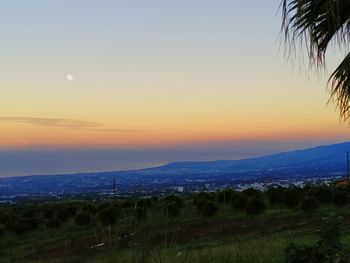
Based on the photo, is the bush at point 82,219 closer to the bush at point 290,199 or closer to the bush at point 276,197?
the bush at point 276,197

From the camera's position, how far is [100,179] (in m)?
85.9

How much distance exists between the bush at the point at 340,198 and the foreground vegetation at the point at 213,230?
0.04m

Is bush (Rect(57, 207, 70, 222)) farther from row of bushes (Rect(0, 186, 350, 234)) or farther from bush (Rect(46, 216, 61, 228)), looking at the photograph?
bush (Rect(46, 216, 61, 228))

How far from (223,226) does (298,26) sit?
17573 mm

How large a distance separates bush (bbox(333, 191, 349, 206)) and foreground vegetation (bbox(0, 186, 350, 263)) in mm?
41

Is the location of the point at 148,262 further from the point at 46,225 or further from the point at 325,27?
the point at 46,225

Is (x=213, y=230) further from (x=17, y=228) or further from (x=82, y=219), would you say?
(x=17, y=228)

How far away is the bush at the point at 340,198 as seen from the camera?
24469 mm

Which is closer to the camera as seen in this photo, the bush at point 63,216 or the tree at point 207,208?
the tree at point 207,208

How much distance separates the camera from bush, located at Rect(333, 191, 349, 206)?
24469mm

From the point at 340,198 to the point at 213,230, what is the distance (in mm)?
5632

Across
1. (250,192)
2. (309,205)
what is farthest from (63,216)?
(309,205)

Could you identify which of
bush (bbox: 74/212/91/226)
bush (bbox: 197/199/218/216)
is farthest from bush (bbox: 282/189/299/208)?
bush (bbox: 74/212/91/226)

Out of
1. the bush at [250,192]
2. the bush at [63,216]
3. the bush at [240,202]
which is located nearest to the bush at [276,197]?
the bush at [240,202]
